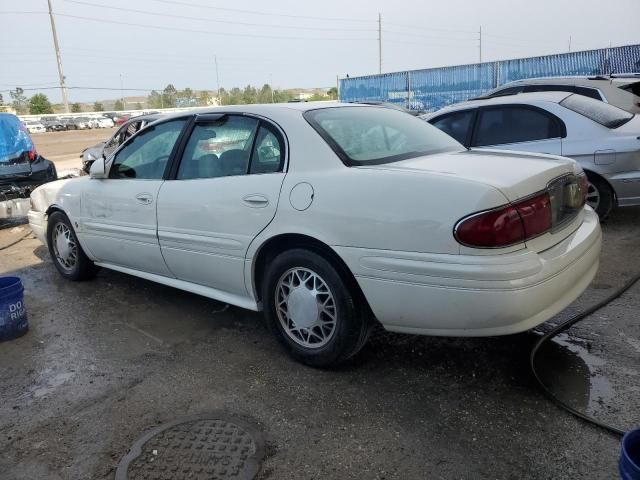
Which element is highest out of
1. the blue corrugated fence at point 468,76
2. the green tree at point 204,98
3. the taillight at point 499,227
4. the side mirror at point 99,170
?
the green tree at point 204,98

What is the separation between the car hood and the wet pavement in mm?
1134

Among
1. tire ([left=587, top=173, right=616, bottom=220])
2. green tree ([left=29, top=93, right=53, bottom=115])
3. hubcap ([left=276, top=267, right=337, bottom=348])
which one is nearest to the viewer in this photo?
hubcap ([left=276, top=267, right=337, bottom=348])

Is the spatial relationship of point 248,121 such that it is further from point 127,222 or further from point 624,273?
point 624,273

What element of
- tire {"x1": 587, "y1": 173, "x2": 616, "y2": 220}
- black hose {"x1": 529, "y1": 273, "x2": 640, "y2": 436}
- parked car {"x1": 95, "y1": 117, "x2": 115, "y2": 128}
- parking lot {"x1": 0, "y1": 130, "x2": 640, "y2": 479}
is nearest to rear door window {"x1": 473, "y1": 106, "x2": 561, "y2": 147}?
tire {"x1": 587, "y1": 173, "x2": 616, "y2": 220}

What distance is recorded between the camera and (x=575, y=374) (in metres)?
3.19

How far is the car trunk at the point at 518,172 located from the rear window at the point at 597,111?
10.2 feet

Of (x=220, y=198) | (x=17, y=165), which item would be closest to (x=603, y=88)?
(x=220, y=198)

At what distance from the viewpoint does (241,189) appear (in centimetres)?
351

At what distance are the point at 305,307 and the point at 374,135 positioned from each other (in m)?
1.21

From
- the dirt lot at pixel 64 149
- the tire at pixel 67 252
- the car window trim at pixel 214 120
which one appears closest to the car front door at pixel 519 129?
the car window trim at pixel 214 120

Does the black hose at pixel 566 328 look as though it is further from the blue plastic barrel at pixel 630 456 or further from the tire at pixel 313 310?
the tire at pixel 313 310

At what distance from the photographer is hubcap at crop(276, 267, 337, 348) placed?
3.22 meters

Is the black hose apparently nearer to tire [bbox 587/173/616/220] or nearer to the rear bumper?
the rear bumper

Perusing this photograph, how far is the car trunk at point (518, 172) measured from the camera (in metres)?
2.76
